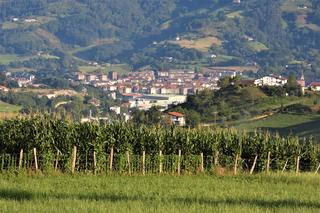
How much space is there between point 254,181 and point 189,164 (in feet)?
22.8

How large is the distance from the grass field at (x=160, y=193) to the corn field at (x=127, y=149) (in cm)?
327

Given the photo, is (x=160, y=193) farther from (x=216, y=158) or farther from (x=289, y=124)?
(x=289, y=124)

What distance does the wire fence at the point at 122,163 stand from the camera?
29.6 m

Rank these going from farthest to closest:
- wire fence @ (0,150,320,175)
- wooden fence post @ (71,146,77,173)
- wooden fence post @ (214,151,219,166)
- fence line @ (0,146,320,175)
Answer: wooden fence post @ (214,151,219,166) < wooden fence post @ (71,146,77,173) < fence line @ (0,146,320,175) < wire fence @ (0,150,320,175)

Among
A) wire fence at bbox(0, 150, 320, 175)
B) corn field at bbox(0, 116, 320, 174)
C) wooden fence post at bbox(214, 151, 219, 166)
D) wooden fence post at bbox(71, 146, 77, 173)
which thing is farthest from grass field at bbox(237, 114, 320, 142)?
wooden fence post at bbox(71, 146, 77, 173)

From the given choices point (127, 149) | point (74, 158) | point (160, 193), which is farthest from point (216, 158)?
point (160, 193)

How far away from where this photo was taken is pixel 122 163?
31547 millimetres

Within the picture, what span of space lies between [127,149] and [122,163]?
175cm

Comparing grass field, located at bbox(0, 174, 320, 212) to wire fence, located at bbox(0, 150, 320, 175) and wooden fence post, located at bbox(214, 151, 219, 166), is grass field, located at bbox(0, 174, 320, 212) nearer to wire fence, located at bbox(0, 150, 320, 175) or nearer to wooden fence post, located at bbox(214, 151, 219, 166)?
wire fence, located at bbox(0, 150, 320, 175)

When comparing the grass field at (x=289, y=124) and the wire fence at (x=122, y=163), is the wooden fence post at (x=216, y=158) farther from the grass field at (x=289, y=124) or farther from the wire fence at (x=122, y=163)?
the grass field at (x=289, y=124)

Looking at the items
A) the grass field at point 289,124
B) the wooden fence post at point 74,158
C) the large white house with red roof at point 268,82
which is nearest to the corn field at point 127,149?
the wooden fence post at point 74,158

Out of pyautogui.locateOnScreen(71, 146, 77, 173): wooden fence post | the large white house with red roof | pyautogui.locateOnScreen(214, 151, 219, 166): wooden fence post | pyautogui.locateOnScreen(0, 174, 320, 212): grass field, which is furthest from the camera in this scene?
the large white house with red roof

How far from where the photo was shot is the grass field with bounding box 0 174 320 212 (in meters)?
18.0

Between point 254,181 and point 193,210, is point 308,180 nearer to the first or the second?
point 254,181
